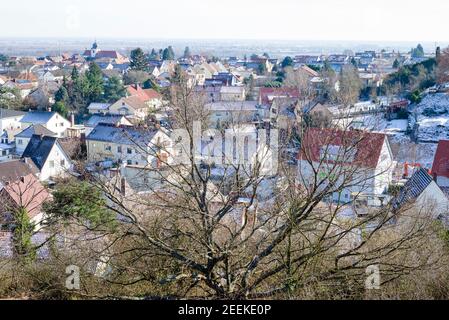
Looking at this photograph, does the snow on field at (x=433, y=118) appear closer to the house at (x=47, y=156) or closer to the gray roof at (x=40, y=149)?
the house at (x=47, y=156)

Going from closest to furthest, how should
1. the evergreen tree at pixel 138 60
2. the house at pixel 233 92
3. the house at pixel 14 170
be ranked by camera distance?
1. the house at pixel 14 170
2. the house at pixel 233 92
3. the evergreen tree at pixel 138 60

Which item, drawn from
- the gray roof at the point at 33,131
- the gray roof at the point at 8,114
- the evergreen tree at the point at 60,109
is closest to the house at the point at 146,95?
the evergreen tree at the point at 60,109

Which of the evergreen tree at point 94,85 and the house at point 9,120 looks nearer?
the house at point 9,120

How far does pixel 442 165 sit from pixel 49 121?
11.0 metres

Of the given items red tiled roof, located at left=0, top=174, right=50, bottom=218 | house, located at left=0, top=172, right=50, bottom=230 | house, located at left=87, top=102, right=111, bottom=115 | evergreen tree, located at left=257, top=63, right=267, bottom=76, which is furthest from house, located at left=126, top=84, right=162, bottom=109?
evergreen tree, located at left=257, top=63, right=267, bottom=76

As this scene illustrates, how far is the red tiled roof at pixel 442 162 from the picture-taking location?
902 cm

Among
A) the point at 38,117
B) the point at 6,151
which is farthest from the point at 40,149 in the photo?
the point at 38,117

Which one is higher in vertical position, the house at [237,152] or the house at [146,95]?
the house at [237,152]

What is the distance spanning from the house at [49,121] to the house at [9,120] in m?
0.21

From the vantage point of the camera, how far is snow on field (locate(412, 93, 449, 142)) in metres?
13.8
